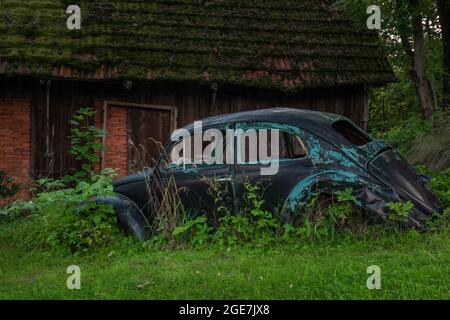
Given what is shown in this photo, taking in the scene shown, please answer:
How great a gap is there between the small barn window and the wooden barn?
16.5 feet

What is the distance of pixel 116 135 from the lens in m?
11.4

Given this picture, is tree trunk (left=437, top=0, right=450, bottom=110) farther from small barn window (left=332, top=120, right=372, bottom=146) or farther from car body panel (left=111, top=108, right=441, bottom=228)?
car body panel (left=111, top=108, right=441, bottom=228)

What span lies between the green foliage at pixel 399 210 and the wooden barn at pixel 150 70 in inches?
252

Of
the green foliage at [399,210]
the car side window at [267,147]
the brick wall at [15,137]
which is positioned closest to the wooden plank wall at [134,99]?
the brick wall at [15,137]

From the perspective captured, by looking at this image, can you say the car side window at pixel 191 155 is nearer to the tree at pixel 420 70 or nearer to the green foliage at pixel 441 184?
the green foliage at pixel 441 184

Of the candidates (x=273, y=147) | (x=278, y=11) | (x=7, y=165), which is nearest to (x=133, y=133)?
(x=7, y=165)

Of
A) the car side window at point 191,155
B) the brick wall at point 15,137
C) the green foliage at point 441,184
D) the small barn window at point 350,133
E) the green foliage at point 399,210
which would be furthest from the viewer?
the brick wall at point 15,137

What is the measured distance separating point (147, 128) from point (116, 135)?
26.6 inches

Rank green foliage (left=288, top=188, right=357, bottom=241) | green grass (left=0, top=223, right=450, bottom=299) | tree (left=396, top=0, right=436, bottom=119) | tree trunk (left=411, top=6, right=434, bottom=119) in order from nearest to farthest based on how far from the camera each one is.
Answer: green grass (left=0, top=223, right=450, bottom=299)
green foliage (left=288, top=188, right=357, bottom=241)
tree (left=396, top=0, right=436, bottom=119)
tree trunk (left=411, top=6, right=434, bottom=119)

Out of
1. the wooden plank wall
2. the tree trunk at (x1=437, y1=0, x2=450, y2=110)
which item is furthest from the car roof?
the tree trunk at (x1=437, y1=0, x2=450, y2=110)

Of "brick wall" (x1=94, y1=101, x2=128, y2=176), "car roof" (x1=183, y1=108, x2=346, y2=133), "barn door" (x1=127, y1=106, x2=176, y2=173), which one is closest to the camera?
"car roof" (x1=183, y1=108, x2=346, y2=133)

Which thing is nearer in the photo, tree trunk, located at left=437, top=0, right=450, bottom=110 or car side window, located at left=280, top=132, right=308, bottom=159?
car side window, located at left=280, top=132, right=308, bottom=159

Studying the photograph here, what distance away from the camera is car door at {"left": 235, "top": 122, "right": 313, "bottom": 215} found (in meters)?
5.90

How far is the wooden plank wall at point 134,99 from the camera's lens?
11156 millimetres
